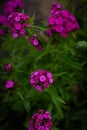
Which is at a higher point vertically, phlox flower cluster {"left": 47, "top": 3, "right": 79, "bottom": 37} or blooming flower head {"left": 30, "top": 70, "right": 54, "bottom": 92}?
phlox flower cluster {"left": 47, "top": 3, "right": 79, "bottom": 37}

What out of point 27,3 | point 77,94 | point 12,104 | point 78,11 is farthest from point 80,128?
point 27,3

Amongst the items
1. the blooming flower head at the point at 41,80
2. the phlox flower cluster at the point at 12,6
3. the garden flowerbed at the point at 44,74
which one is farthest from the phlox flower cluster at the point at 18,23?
the phlox flower cluster at the point at 12,6

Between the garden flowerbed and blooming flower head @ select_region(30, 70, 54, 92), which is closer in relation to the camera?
blooming flower head @ select_region(30, 70, 54, 92)

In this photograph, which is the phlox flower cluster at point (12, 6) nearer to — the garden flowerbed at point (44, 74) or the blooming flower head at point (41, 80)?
the garden flowerbed at point (44, 74)

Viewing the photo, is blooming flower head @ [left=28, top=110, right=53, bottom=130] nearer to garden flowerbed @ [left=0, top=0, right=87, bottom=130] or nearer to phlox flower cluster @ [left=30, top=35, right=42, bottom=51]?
garden flowerbed @ [left=0, top=0, right=87, bottom=130]

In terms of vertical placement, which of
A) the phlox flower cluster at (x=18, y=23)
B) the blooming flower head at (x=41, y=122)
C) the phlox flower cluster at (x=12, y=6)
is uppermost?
the phlox flower cluster at (x=18, y=23)

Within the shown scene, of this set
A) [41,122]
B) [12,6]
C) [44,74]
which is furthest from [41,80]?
[12,6]

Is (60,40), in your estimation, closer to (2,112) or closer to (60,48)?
(60,48)

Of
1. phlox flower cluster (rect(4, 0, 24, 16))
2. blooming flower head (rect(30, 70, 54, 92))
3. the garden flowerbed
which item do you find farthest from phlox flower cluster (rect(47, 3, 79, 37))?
→ phlox flower cluster (rect(4, 0, 24, 16))

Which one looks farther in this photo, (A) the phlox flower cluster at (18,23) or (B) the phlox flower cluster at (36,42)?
(B) the phlox flower cluster at (36,42)

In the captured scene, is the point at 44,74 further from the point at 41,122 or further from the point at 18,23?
the point at 18,23

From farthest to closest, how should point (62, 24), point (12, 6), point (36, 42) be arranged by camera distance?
point (12, 6)
point (36, 42)
point (62, 24)

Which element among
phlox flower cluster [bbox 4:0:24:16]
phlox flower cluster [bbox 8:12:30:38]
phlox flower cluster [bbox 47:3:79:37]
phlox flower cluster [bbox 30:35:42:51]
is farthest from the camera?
phlox flower cluster [bbox 4:0:24:16]
